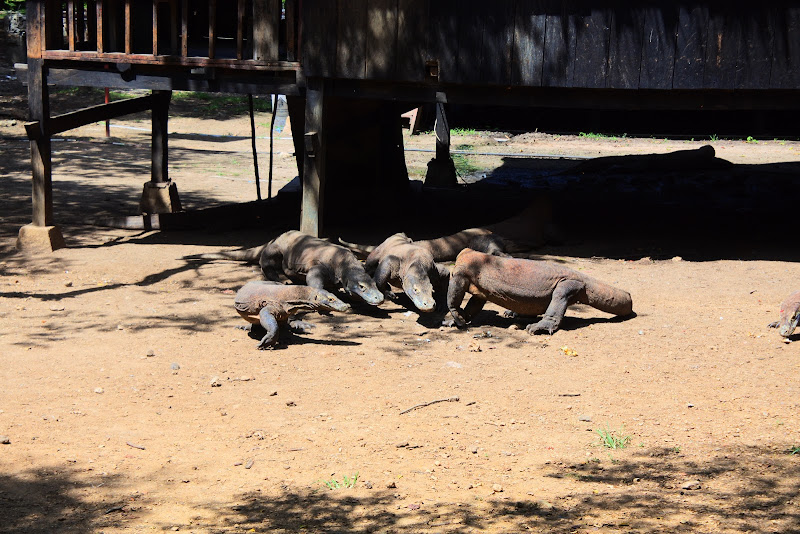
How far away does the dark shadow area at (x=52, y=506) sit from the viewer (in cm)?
405

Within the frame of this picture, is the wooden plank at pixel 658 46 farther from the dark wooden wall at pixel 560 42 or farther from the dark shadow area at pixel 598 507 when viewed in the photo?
the dark shadow area at pixel 598 507

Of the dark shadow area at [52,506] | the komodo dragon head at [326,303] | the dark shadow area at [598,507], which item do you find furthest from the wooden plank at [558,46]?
the dark shadow area at [52,506]

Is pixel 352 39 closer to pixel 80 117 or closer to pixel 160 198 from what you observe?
pixel 80 117

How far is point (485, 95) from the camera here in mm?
9352

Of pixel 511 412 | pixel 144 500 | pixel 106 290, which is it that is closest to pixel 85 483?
pixel 144 500

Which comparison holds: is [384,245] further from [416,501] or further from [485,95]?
[416,501]

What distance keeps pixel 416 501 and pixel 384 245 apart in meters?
4.87

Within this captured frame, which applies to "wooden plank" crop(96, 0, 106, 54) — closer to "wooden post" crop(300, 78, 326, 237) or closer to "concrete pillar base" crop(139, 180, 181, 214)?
"wooden post" crop(300, 78, 326, 237)

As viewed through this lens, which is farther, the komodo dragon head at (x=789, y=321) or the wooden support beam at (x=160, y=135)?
the wooden support beam at (x=160, y=135)

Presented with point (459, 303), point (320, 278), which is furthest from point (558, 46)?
point (320, 278)

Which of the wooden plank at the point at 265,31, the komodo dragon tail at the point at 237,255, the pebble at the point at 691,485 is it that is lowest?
the pebble at the point at 691,485

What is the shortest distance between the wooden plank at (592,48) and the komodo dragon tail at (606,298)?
2.36m

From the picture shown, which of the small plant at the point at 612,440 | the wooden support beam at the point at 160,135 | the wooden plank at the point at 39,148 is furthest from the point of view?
the wooden support beam at the point at 160,135

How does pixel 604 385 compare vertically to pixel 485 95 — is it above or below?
below
